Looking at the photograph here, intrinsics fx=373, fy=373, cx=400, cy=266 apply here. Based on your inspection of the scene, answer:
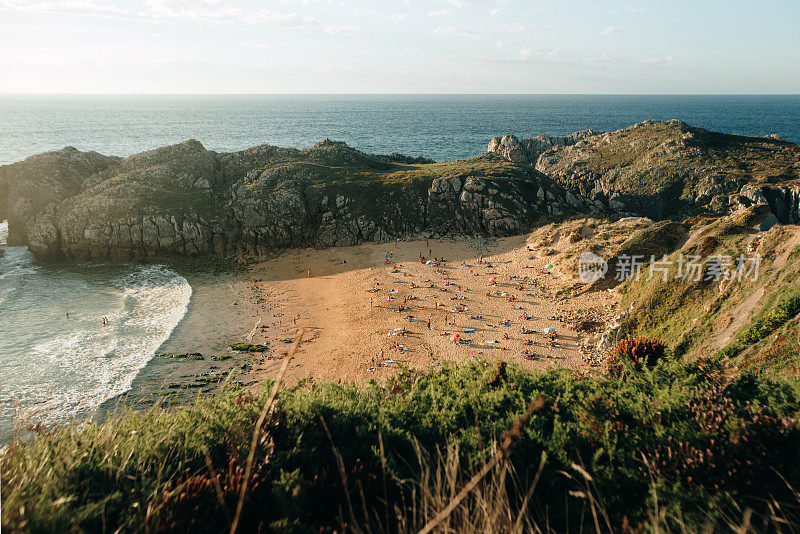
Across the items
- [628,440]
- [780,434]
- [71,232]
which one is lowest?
[71,232]

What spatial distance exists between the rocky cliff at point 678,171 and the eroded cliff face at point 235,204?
10.2 m

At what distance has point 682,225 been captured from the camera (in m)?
28.3

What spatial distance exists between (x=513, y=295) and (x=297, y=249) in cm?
2473

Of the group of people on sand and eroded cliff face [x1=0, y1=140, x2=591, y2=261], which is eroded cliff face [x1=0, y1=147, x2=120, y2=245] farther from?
the group of people on sand

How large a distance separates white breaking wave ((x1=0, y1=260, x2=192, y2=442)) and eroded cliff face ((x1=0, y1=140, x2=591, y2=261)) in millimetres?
5551

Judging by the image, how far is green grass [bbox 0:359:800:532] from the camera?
4.74 m

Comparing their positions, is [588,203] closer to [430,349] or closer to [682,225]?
[682,225]

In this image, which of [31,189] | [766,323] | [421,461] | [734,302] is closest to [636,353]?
[766,323]

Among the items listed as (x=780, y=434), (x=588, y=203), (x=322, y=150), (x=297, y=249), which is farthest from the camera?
(x=322, y=150)

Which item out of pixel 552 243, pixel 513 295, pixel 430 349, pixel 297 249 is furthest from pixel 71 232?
pixel 552 243

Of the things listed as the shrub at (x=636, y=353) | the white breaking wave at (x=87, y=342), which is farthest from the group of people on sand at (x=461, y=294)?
the white breaking wave at (x=87, y=342)

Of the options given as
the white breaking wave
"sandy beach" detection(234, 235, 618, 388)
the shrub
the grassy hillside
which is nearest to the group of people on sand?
"sandy beach" detection(234, 235, 618, 388)

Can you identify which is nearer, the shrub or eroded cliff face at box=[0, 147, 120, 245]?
the shrub

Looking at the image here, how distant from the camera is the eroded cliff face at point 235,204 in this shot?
39969mm
